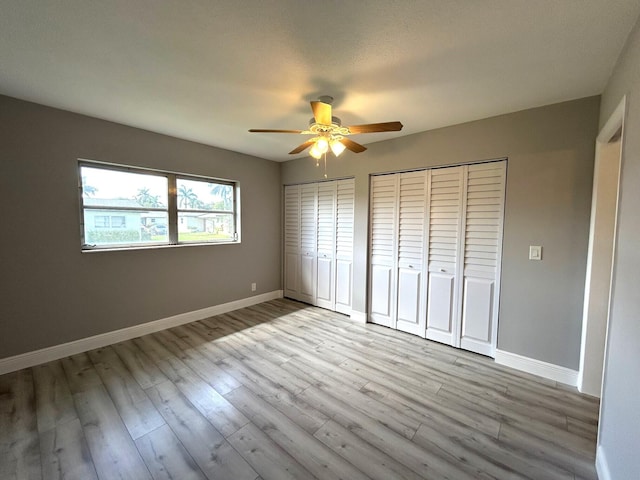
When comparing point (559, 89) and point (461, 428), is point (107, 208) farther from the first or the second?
point (559, 89)

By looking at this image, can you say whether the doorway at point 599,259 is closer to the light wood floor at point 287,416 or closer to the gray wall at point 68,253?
the light wood floor at point 287,416

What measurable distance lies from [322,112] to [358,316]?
2.76 meters

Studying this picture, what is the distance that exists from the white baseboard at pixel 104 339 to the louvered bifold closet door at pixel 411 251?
250 cm

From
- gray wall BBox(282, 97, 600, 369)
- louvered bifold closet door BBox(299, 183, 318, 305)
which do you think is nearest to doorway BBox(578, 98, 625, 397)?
gray wall BBox(282, 97, 600, 369)

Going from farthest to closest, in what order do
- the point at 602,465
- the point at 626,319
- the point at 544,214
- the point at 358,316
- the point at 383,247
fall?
the point at 358,316
the point at 383,247
the point at 544,214
the point at 602,465
the point at 626,319

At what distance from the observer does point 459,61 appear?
5.56 ft

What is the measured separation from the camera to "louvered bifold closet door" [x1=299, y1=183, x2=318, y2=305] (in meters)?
4.25

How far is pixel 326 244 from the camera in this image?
414 cm

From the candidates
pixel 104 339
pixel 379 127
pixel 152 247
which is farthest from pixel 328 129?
pixel 104 339

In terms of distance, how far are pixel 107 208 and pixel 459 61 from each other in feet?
11.8

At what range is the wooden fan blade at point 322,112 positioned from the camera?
1844mm

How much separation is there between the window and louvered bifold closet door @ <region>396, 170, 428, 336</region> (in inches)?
100

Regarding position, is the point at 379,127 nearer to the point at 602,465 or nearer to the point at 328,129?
the point at 328,129

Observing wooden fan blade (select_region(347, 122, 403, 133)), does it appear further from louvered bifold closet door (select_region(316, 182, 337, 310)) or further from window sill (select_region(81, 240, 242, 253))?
window sill (select_region(81, 240, 242, 253))
